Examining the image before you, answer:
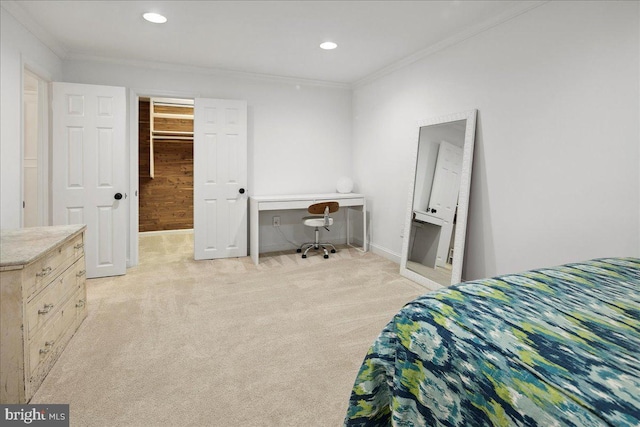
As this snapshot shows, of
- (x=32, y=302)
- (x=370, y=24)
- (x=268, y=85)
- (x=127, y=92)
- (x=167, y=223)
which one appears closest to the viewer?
(x=32, y=302)

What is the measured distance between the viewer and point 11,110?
289 centimetres

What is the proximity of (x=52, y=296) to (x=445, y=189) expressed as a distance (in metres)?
3.29

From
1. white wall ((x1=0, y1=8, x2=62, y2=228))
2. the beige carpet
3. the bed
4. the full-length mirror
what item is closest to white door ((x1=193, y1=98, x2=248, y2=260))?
A: the beige carpet

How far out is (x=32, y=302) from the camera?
1.87 m

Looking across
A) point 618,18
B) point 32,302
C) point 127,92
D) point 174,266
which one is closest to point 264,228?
point 174,266

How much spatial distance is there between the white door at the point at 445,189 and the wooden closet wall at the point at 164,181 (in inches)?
187

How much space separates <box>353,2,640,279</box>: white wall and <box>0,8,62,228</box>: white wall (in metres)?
3.77

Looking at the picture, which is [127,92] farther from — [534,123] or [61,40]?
[534,123]

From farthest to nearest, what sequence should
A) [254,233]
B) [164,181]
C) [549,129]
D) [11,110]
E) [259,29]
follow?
1. [164,181]
2. [254,233]
3. [259,29]
4. [11,110]
5. [549,129]

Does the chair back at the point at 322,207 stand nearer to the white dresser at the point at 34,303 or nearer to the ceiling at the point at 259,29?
the ceiling at the point at 259,29

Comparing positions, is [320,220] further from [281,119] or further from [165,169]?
[165,169]

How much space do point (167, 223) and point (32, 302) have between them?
4.93m

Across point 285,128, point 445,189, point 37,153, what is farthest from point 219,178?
point 445,189

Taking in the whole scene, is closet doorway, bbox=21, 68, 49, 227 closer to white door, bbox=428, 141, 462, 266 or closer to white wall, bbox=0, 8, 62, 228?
white wall, bbox=0, 8, 62, 228
